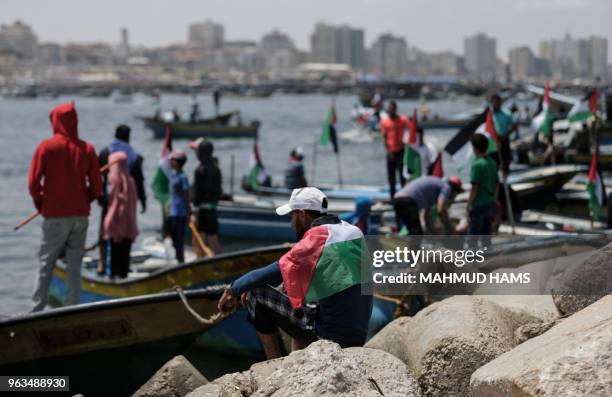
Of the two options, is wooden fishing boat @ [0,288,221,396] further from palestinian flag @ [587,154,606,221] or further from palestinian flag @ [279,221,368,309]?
palestinian flag @ [587,154,606,221]

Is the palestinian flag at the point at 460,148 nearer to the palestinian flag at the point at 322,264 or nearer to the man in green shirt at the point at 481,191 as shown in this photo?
the man in green shirt at the point at 481,191

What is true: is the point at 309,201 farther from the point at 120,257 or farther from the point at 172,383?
the point at 120,257

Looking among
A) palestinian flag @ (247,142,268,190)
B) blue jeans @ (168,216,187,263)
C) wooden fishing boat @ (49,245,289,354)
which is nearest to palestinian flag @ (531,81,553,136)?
palestinian flag @ (247,142,268,190)

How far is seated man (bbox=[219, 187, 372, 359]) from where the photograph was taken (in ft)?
20.5

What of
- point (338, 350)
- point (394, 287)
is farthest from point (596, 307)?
point (394, 287)

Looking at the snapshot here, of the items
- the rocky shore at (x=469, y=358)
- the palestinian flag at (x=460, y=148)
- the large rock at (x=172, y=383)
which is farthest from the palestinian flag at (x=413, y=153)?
the large rock at (x=172, y=383)

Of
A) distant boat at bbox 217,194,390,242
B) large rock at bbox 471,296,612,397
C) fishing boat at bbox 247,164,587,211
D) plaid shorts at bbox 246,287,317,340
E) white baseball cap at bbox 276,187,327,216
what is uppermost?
white baseball cap at bbox 276,187,327,216

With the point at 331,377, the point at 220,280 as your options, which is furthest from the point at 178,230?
the point at 331,377

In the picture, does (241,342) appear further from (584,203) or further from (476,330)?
(584,203)

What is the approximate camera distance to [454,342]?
6.37 m

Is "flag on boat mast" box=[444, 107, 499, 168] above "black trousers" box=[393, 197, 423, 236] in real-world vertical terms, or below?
above

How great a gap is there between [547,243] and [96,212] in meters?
17.5

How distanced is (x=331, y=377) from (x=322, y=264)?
4.53 ft

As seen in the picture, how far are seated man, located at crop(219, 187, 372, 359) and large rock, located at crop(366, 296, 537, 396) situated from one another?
43 cm
